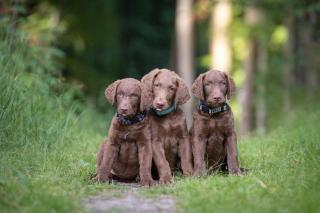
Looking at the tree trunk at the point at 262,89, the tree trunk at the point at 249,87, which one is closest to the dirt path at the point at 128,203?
the tree trunk at the point at 262,89

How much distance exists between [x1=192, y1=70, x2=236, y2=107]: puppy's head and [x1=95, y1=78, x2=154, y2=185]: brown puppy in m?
0.74

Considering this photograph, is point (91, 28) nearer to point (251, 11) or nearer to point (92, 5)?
point (92, 5)

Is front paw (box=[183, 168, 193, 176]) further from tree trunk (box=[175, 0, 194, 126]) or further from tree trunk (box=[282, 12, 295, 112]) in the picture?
tree trunk (box=[175, 0, 194, 126])

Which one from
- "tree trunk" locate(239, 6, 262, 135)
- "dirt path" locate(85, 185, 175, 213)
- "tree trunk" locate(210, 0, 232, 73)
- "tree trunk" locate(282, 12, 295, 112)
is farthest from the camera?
"tree trunk" locate(210, 0, 232, 73)

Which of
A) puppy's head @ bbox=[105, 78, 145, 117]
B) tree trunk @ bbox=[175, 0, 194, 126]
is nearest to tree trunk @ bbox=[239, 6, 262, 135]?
tree trunk @ bbox=[175, 0, 194, 126]

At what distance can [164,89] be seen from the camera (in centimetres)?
802

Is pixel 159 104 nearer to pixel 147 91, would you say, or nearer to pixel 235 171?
pixel 147 91

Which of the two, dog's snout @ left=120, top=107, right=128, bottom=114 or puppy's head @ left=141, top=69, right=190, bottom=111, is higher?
puppy's head @ left=141, top=69, right=190, bottom=111

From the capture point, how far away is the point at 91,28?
81.4 ft

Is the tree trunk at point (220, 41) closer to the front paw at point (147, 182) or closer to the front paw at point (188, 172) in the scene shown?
the front paw at point (188, 172)

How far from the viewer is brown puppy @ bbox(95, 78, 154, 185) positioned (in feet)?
25.3

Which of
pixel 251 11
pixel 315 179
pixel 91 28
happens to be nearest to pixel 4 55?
pixel 315 179

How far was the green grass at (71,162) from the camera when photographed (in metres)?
6.36

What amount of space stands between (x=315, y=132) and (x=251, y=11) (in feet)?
31.3
